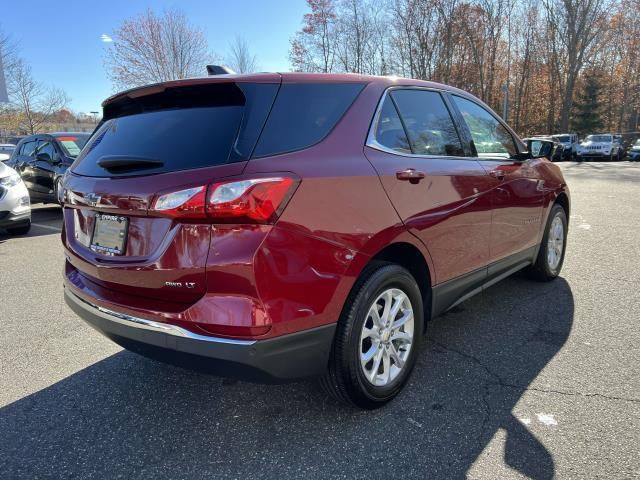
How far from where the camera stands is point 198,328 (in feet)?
6.45

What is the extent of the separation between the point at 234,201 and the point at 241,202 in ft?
0.10

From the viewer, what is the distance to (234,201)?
74.9 inches

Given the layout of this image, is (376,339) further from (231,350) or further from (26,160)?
(26,160)

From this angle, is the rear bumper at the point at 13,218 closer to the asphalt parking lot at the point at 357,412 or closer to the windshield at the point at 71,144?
the windshield at the point at 71,144

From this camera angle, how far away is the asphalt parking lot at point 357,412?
2.13 m

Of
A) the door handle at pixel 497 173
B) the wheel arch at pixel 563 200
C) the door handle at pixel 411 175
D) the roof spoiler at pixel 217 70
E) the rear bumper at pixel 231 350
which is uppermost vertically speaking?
the roof spoiler at pixel 217 70

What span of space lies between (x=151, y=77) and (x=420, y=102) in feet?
91.4

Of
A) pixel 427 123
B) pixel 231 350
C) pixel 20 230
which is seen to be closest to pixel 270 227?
pixel 231 350

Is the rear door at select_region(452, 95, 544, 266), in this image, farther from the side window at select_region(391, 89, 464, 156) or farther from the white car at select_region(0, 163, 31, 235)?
the white car at select_region(0, 163, 31, 235)

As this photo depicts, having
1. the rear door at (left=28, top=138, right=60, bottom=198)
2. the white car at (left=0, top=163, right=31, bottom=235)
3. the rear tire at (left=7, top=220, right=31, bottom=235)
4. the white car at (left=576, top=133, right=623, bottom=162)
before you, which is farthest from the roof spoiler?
the white car at (left=576, top=133, right=623, bottom=162)

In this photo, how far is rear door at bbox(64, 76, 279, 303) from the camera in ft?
6.49

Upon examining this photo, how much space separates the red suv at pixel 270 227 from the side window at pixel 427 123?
0.05 feet

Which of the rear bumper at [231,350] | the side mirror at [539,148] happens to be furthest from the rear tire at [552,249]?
the rear bumper at [231,350]

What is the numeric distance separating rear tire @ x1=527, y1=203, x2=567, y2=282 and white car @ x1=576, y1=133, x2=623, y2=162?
99.1 ft
